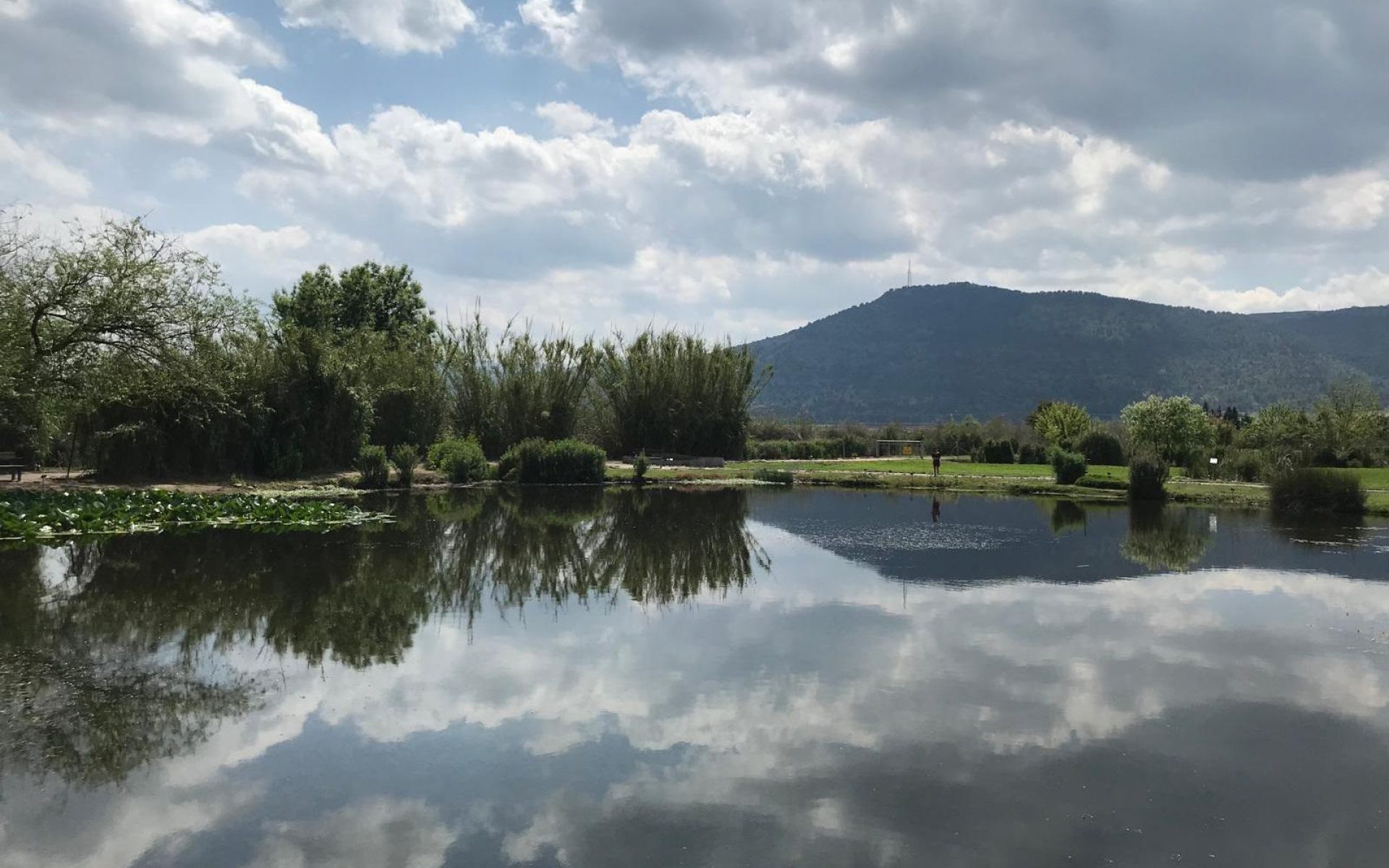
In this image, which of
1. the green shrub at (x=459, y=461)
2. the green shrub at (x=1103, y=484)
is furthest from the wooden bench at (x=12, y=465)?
the green shrub at (x=1103, y=484)

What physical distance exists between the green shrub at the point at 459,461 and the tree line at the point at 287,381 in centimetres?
76

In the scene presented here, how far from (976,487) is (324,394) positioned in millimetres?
18356

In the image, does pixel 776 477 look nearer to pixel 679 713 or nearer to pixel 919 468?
pixel 919 468

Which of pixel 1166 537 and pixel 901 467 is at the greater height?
pixel 901 467

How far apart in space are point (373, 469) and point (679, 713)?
19.8m

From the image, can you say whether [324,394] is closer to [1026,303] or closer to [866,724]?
[866,724]

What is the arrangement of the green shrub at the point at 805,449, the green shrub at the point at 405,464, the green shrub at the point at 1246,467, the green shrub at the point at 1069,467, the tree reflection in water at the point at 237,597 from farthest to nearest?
the green shrub at the point at 805,449, the green shrub at the point at 1246,467, the green shrub at the point at 1069,467, the green shrub at the point at 405,464, the tree reflection in water at the point at 237,597

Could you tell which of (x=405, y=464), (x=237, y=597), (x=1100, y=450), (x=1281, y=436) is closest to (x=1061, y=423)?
(x=1100, y=450)

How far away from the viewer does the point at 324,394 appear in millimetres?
25844

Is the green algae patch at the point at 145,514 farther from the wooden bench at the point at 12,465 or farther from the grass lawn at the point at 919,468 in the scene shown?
the grass lawn at the point at 919,468

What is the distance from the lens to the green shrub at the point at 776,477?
98.2 ft

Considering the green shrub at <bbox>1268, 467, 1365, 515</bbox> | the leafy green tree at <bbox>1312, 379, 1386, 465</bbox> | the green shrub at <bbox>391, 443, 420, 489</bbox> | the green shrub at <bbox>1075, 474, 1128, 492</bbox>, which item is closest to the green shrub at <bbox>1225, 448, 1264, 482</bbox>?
the leafy green tree at <bbox>1312, 379, 1386, 465</bbox>

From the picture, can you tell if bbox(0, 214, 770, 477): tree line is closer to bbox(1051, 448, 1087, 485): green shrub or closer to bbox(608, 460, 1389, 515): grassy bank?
bbox(608, 460, 1389, 515): grassy bank

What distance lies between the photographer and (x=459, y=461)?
27031mm
